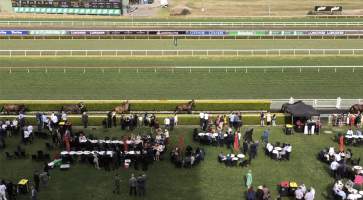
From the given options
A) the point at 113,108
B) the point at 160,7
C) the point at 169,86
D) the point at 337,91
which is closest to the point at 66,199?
the point at 113,108

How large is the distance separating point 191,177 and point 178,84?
15.5m

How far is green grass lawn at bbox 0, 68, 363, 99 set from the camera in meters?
35.9

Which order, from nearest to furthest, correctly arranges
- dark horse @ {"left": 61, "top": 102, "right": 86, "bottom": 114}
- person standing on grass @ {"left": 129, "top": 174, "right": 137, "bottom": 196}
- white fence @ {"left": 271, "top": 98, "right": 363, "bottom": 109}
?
person standing on grass @ {"left": 129, "top": 174, "right": 137, "bottom": 196}
dark horse @ {"left": 61, "top": 102, "right": 86, "bottom": 114}
white fence @ {"left": 271, "top": 98, "right": 363, "bottom": 109}

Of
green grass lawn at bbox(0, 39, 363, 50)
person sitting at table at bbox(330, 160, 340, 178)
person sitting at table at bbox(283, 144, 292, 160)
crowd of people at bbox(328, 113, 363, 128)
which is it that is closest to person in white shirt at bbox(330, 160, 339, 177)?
person sitting at table at bbox(330, 160, 340, 178)

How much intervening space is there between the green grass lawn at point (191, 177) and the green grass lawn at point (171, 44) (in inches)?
1001

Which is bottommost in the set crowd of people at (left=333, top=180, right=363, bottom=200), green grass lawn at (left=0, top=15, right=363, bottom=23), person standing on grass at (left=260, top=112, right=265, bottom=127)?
crowd of people at (left=333, top=180, right=363, bottom=200)

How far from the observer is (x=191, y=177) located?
23.3 meters

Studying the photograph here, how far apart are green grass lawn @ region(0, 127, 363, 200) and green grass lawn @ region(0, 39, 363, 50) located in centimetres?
2543

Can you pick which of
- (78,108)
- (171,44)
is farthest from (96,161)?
(171,44)

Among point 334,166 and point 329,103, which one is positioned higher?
point 329,103

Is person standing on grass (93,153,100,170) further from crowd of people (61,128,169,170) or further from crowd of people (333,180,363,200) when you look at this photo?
crowd of people (333,180,363,200)

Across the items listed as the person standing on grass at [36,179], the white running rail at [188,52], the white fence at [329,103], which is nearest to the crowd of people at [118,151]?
the person standing on grass at [36,179]

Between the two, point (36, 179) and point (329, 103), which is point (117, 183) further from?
point (329, 103)

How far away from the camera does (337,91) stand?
36.5 m
